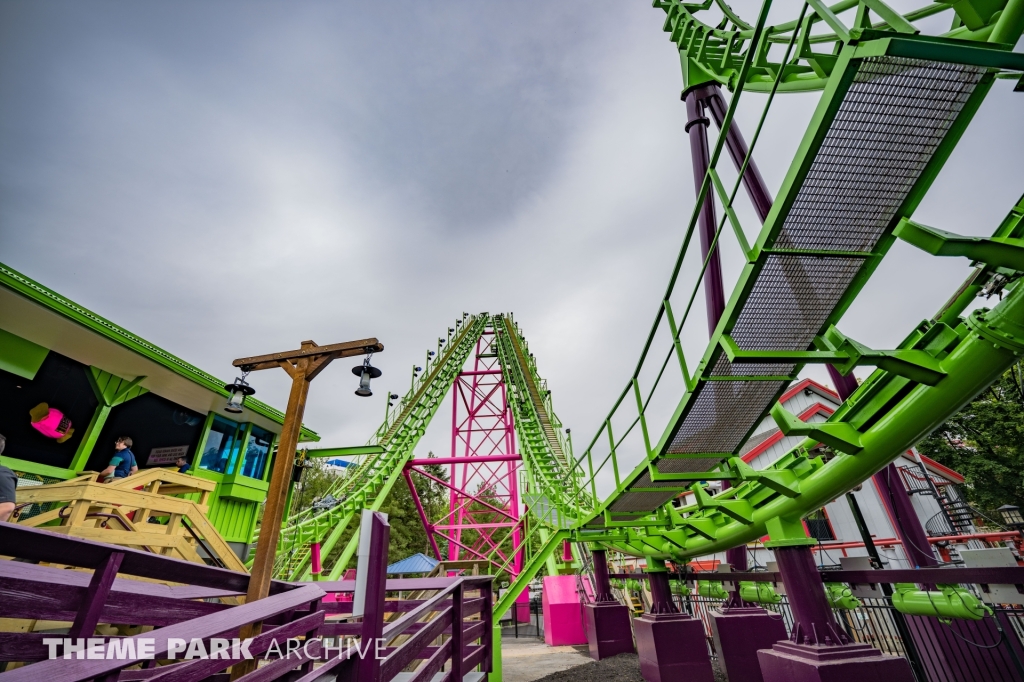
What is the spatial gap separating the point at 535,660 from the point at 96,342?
9040 mm

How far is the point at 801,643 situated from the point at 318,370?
5.62m

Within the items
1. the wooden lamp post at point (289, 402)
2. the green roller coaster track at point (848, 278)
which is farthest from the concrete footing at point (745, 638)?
the wooden lamp post at point (289, 402)

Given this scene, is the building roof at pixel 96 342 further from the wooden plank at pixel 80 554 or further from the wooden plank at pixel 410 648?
the wooden plank at pixel 410 648

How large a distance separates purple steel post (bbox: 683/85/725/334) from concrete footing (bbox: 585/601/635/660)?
5.44 meters

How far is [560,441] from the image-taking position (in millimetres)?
14961

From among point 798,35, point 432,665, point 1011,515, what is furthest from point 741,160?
point 1011,515

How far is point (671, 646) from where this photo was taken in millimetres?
5996

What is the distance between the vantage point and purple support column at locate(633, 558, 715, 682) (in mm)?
5895

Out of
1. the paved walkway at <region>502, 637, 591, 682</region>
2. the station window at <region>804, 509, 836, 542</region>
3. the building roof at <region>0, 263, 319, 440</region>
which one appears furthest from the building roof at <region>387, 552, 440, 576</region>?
the station window at <region>804, 509, 836, 542</region>

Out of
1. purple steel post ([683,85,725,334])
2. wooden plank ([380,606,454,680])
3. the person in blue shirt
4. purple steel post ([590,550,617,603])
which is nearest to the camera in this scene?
wooden plank ([380,606,454,680])

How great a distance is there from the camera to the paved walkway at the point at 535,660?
7.46 meters

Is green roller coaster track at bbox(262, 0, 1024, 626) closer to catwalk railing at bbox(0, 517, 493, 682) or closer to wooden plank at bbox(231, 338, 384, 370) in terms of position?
catwalk railing at bbox(0, 517, 493, 682)

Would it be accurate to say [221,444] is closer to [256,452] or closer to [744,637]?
[256,452]

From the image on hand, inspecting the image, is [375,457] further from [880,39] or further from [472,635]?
[880,39]
